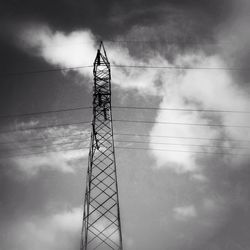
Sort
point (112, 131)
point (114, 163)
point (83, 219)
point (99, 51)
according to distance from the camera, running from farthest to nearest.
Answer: point (99, 51), point (112, 131), point (114, 163), point (83, 219)

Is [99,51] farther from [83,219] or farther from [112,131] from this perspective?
[83,219]

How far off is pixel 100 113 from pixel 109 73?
333 cm

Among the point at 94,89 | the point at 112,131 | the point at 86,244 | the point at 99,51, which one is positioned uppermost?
the point at 99,51

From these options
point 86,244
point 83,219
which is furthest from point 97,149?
point 86,244

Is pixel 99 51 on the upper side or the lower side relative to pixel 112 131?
upper

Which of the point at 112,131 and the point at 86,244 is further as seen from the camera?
the point at 112,131

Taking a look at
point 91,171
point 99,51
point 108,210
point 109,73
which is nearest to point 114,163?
point 91,171

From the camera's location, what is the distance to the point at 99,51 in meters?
20.5

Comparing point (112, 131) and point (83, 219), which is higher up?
point (112, 131)

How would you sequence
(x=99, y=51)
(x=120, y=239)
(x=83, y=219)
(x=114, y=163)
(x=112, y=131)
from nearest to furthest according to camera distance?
(x=120, y=239) < (x=83, y=219) < (x=114, y=163) < (x=112, y=131) < (x=99, y=51)

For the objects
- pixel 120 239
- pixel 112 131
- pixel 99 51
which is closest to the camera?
pixel 120 239

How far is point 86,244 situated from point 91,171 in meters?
4.35

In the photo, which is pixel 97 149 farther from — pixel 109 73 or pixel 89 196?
pixel 109 73

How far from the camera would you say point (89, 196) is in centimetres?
1638
